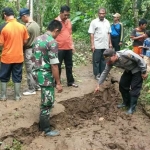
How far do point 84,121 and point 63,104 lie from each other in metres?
0.76

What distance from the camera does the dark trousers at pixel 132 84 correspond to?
19.5ft

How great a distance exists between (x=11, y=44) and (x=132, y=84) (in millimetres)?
2600

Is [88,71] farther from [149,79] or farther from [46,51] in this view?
[46,51]

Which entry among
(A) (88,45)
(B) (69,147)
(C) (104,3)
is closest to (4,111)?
(B) (69,147)

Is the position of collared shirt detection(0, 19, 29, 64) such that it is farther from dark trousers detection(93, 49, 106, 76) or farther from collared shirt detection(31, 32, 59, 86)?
dark trousers detection(93, 49, 106, 76)

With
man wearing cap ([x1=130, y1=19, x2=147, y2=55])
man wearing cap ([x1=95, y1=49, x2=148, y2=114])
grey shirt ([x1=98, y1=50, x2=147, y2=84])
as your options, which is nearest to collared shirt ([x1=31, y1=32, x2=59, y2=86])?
man wearing cap ([x1=95, y1=49, x2=148, y2=114])

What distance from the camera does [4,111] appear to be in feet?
19.0

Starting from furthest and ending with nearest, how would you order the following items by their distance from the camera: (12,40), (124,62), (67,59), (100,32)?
1. (100,32)
2. (67,59)
3. (12,40)
4. (124,62)

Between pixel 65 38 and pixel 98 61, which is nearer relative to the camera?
pixel 65 38

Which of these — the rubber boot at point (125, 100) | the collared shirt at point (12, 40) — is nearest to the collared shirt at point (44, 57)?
the collared shirt at point (12, 40)

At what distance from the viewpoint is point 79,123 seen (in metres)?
5.71

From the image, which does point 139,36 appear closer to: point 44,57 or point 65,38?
point 65,38

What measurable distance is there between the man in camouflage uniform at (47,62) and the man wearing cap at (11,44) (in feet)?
4.07

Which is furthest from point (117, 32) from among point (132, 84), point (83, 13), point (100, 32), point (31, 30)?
point (83, 13)
